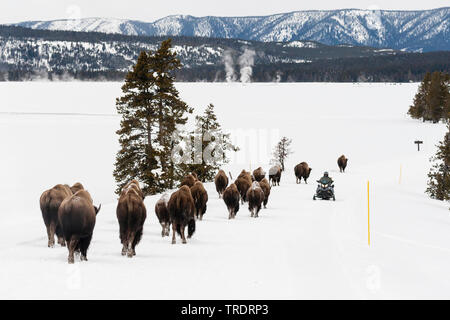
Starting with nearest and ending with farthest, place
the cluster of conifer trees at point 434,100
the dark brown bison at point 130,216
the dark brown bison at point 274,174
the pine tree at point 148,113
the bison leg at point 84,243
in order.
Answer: the bison leg at point 84,243, the dark brown bison at point 130,216, the pine tree at point 148,113, the dark brown bison at point 274,174, the cluster of conifer trees at point 434,100

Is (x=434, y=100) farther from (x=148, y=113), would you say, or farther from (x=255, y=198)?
(x=255, y=198)

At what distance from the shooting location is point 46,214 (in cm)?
1134

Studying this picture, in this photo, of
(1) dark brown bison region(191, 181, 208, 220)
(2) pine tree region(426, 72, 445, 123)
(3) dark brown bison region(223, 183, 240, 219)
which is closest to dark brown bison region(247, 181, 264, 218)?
(3) dark brown bison region(223, 183, 240, 219)

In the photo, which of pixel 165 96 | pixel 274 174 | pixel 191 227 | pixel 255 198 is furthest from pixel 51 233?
pixel 274 174

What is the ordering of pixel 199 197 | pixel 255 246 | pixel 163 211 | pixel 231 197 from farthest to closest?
pixel 231 197, pixel 199 197, pixel 163 211, pixel 255 246

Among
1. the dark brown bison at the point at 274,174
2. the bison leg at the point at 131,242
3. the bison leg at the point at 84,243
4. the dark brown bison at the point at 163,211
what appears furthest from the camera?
the dark brown bison at the point at 274,174

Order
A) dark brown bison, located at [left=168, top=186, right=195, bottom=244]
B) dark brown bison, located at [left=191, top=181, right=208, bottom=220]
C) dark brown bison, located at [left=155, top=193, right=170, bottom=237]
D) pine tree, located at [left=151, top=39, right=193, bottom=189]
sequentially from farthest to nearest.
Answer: pine tree, located at [left=151, top=39, right=193, bottom=189] → dark brown bison, located at [left=191, top=181, right=208, bottom=220] → dark brown bison, located at [left=155, top=193, right=170, bottom=237] → dark brown bison, located at [left=168, top=186, right=195, bottom=244]

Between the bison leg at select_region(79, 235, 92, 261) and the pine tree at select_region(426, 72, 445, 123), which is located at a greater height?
the pine tree at select_region(426, 72, 445, 123)

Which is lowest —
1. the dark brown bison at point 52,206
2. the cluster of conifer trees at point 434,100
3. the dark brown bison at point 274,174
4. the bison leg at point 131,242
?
the dark brown bison at point 274,174

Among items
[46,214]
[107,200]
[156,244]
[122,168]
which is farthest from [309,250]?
[107,200]

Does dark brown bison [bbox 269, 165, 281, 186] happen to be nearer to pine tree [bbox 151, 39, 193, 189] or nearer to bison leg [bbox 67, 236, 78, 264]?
pine tree [bbox 151, 39, 193, 189]

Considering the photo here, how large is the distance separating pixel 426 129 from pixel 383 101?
3545 centimetres

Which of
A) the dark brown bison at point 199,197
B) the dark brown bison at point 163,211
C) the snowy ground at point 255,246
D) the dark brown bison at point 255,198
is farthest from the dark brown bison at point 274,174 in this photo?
the dark brown bison at point 163,211

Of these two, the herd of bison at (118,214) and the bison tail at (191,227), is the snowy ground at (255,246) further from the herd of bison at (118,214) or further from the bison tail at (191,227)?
the herd of bison at (118,214)
